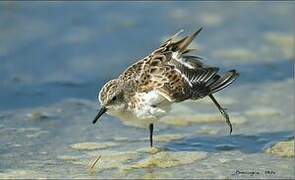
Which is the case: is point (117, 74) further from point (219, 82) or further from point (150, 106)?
point (150, 106)

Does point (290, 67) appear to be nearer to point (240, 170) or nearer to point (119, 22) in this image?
point (119, 22)

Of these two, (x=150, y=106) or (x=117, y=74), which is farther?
(x=117, y=74)

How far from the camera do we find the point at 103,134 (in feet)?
25.9

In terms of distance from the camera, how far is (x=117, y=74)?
9.95m

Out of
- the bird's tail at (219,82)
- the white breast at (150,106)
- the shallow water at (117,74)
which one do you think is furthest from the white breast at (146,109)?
the bird's tail at (219,82)

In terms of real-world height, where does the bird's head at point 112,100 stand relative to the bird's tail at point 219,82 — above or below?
below

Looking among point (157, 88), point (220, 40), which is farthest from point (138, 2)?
point (157, 88)

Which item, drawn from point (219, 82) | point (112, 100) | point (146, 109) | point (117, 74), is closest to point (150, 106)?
point (146, 109)

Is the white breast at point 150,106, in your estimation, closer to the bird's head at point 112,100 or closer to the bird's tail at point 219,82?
the bird's head at point 112,100

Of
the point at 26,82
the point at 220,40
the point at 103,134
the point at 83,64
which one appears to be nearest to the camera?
the point at 103,134

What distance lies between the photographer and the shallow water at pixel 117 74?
706cm

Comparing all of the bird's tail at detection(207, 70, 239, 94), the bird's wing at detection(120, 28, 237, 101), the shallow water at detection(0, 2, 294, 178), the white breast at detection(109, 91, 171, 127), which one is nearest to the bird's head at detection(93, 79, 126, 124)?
the white breast at detection(109, 91, 171, 127)

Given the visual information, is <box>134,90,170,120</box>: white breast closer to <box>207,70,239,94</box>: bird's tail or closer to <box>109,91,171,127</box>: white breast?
<box>109,91,171,127</box>: white breast

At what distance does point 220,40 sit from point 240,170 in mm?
4566
